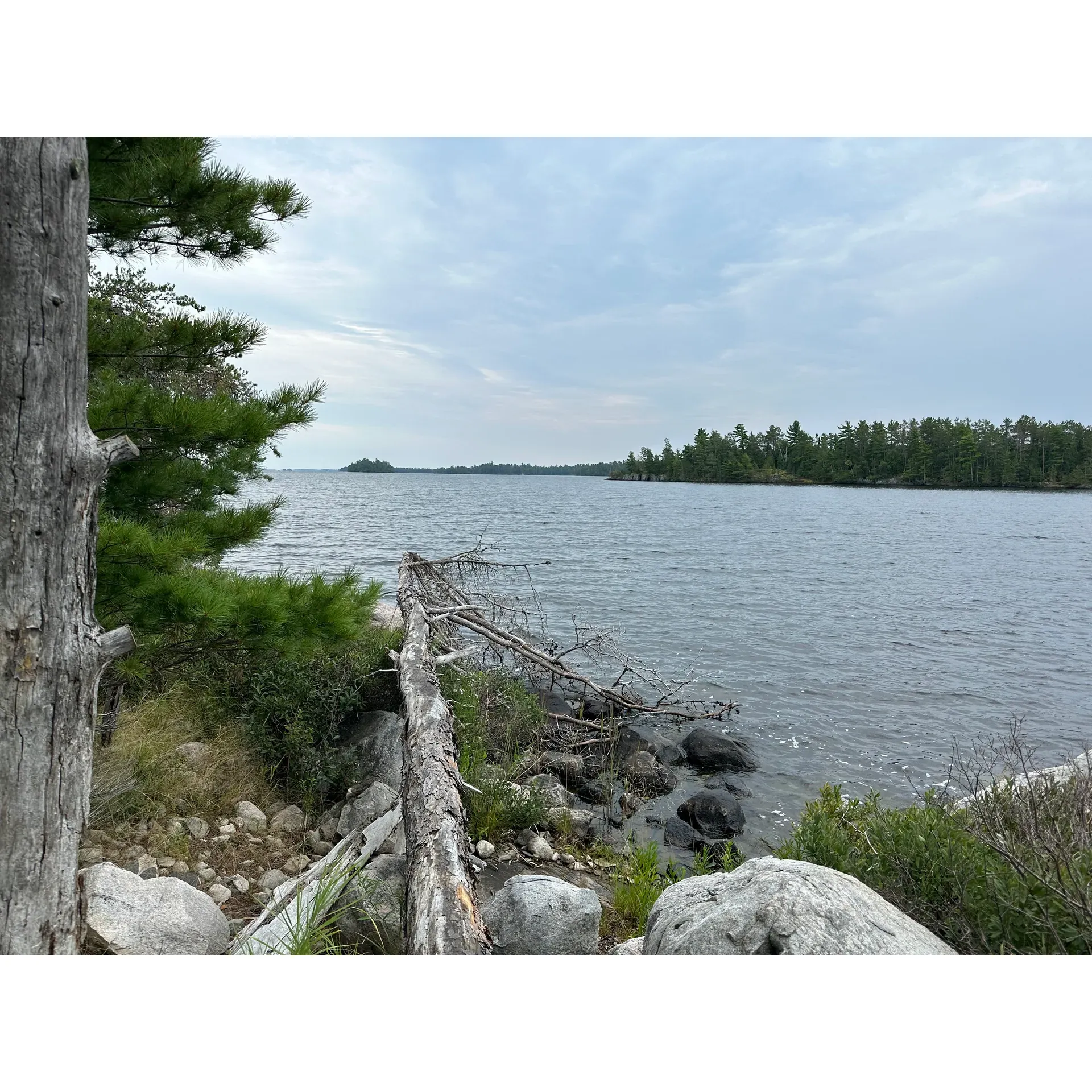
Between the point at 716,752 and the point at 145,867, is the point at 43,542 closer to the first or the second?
the point at 145,867

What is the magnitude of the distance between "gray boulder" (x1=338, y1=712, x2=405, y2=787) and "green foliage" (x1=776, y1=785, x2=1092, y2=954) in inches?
150

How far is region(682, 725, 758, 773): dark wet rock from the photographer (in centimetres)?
955

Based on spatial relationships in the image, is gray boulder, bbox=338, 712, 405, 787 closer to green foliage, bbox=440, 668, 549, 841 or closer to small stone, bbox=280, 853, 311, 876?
green foliage, bbox=440, 668, 549, 841

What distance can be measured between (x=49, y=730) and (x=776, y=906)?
3322 millimetres

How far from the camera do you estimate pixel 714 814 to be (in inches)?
312

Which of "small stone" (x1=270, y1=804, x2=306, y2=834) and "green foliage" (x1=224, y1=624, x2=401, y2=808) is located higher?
"green foliage" (x1=224, y1=624, x2=401, y2=808)

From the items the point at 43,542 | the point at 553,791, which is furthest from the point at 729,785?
the point at 43,542

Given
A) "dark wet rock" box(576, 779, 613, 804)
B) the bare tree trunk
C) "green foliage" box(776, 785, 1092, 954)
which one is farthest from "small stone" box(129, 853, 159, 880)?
"dark wet rock" box(576, 779, 613, 804)

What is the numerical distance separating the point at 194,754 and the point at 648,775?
18.5 feet

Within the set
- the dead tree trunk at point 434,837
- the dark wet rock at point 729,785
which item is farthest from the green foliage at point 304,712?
the dark wet rock at point 729,785

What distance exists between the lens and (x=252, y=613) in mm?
4531

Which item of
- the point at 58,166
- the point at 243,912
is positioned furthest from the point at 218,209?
the point at 243,912

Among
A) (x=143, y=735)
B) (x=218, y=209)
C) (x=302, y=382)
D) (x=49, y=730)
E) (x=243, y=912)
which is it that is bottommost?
(x=243, y=912)

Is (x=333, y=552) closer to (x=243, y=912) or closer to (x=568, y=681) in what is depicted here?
(x=568, y=681)
